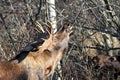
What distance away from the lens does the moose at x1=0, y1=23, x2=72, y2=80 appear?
8.20m

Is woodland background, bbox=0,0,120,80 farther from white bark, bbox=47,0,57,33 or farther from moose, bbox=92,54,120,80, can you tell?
white bark, bbox=47,0,57,33

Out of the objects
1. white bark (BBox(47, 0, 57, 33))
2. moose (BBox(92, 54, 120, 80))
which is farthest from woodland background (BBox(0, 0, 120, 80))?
white bark (BBox(47, 0, 57, 33))

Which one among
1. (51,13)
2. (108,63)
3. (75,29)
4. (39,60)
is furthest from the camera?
(108,63)

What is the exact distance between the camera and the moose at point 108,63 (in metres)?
11.7

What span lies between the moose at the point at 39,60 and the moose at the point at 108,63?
Answer: 309 centimetres

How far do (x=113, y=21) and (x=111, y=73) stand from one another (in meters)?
2.13

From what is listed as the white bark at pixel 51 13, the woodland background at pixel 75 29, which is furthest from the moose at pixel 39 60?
the woodland background at pixel 75 29

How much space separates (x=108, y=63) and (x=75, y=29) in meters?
2.39

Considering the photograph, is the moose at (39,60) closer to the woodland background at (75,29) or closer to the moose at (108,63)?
the woodland background at (75,29)

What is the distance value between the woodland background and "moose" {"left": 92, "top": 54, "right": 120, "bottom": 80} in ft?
1.12

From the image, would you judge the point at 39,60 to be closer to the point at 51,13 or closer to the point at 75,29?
the point at 51,13

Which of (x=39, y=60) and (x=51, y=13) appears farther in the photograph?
(x=51, y=13)

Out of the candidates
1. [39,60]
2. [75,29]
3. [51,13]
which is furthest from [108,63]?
[39,60]

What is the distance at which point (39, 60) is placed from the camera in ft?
27.9
